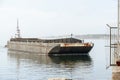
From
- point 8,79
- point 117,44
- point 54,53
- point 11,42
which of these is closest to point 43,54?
point 54,53

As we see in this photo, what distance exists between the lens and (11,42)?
97.9m

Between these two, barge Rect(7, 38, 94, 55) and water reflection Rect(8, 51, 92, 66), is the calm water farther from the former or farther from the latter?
barge Rect(7, 38, 94, 55)

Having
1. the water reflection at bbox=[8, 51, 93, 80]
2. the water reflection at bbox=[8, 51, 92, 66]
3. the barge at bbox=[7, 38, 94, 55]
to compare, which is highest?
the barge at bbox=[7, 38, 94, 55]

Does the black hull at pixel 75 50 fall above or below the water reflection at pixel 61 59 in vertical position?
above

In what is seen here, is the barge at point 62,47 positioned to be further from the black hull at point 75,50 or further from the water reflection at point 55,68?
the water reflection at point 55,68

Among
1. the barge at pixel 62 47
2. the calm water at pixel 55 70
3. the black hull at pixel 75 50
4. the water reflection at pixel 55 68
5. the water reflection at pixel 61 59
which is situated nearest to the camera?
the calm water at pixel 55 70

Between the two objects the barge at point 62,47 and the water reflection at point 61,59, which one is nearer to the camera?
the water reflection at point 61,59

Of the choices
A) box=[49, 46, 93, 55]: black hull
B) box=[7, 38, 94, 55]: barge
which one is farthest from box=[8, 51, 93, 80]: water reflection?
box=[49, 46, 93, 55]: black hull

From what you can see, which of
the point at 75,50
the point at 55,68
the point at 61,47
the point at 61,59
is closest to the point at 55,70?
the point at 55,68

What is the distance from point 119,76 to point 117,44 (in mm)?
1542

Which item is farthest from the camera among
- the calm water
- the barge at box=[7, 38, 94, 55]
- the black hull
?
the black hull

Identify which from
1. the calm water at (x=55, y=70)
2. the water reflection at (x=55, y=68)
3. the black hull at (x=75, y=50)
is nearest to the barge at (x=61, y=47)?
the black hull at (x=75, y=50)

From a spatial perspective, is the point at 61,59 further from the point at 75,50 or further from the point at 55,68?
the point at 55,68

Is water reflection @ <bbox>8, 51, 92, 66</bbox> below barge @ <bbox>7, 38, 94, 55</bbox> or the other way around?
below
